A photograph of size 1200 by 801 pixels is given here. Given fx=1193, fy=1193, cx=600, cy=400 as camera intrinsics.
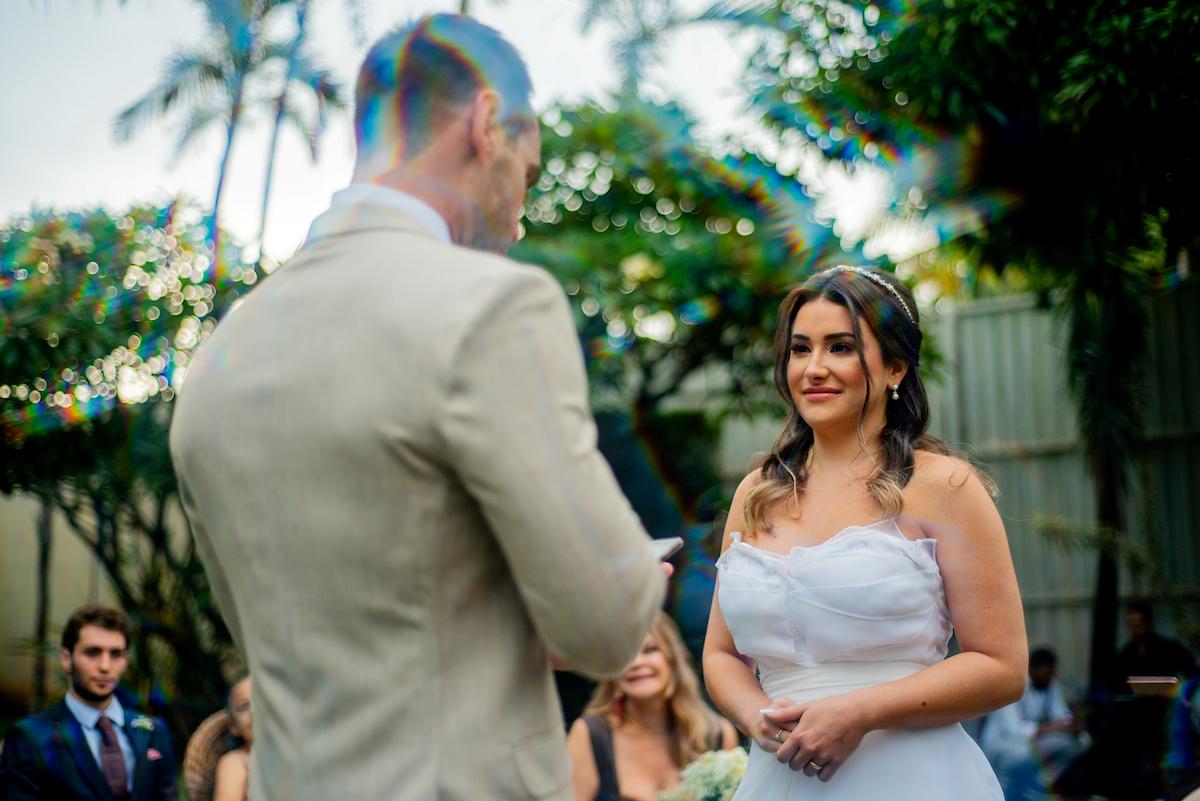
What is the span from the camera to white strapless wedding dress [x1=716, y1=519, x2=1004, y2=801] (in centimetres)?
239

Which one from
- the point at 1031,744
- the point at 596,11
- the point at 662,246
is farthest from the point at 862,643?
the point at 662,246

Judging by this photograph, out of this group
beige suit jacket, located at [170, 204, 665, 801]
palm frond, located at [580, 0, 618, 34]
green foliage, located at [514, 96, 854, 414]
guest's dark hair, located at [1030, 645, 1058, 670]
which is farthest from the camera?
green foliage, located at [514, 96, 854, 414]

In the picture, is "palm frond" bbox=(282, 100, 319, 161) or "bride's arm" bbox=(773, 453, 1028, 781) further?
"palm frond" bbox=(282, 100, 319, 161)

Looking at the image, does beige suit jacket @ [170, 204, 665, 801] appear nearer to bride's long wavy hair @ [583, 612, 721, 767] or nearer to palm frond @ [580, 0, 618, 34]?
bride's long wavy hair @ [583, 612, 721, 767]

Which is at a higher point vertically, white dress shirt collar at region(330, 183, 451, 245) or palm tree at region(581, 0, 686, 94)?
palm tree at region(581, 0, 686, 94)

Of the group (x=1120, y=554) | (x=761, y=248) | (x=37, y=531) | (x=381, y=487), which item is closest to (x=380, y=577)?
(x=381, y=487)

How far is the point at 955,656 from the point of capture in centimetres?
239

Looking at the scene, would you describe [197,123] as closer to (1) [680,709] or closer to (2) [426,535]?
(1) [680,709]

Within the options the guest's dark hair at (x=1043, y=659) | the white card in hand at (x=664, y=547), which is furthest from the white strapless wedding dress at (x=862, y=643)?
the guest's dark hair at (x=1043, y=659)

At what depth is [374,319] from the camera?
1.30m

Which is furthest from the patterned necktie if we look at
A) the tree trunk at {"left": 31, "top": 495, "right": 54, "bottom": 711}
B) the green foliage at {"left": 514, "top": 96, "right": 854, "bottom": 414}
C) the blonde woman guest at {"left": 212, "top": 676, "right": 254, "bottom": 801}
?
the tree trunk at {"left": 31, "top": 495, "right": 54, "bottom": 711}

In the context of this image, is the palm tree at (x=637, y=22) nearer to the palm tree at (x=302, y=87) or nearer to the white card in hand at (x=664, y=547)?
the palm tree at (x=302, y=87)

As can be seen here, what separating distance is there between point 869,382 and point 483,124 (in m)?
1.44

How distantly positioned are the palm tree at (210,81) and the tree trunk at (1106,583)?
9886 mm
